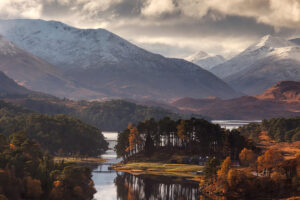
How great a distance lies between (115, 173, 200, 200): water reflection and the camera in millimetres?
161750

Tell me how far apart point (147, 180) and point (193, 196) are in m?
34.9

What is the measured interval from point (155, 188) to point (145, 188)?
11.9 feet

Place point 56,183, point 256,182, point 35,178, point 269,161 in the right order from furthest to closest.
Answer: point 269,161 → point 256,182 → point 56,183 → point 35,178

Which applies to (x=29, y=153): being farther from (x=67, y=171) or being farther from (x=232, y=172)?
(x=232, y=172)

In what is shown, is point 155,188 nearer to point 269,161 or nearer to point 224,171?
point 224,171

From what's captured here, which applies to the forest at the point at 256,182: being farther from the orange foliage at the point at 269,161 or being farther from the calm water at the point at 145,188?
the calm water at the point at 145,188

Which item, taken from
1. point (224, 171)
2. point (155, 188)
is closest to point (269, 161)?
point (224, 171)

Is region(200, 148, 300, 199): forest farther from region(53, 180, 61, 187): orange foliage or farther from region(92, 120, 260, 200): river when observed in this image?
region(53, 180, 61, 187): orange foliage

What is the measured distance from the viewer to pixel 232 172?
155 metres

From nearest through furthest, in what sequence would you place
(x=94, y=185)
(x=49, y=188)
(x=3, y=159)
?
(x=49, y=188) → (x=3, y=159) → (x=94, y=185)

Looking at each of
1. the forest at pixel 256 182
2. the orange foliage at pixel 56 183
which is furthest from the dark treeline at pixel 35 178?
the forest at pixel 256 182

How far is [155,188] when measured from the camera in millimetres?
175250

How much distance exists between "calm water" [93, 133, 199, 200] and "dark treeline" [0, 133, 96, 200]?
25.0 ft

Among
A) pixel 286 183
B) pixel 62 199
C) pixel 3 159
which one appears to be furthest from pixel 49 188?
pixel 286 183
